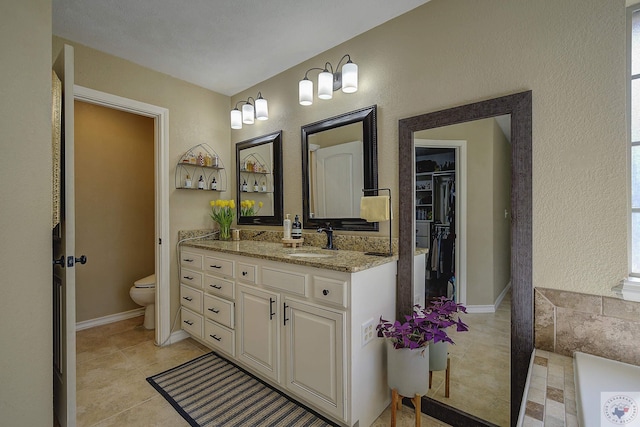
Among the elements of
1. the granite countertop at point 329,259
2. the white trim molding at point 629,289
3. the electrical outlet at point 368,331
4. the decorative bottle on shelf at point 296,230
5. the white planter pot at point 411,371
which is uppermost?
the decorative bottle on shelf at point 296,230

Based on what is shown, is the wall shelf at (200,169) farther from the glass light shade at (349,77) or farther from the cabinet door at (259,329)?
the glass light shade at (349,77)

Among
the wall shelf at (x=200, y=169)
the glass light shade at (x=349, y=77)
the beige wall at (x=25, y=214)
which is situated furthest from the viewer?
the wall shelf at (x=200, y=169)

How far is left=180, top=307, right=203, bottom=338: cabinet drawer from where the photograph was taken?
2492 millimetres

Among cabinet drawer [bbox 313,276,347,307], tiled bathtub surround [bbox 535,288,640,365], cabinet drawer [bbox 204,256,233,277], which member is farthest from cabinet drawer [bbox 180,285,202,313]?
tiled bathtub surround [bbox 535,288,640,365]

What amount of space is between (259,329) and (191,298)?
0.99 m

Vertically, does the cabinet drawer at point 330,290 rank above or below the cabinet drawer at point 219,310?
above

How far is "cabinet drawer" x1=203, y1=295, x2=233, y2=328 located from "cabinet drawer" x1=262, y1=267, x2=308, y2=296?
49 centimetres

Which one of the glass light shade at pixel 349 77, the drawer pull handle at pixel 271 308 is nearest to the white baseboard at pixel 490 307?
the drawer pull handle at pixel 271 308

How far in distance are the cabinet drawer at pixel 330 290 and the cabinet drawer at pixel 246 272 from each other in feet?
1.73

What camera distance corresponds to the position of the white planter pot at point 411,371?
1.53 meters

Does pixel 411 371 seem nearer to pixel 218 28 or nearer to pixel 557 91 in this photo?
pixel 557 91

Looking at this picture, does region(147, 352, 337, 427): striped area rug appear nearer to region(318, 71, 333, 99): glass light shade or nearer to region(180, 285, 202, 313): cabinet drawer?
region(180, 285, 202, 313): cabinet drawer

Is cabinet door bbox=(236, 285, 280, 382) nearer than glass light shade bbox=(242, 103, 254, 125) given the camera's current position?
Yes

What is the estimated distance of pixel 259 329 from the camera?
6.34 ft
